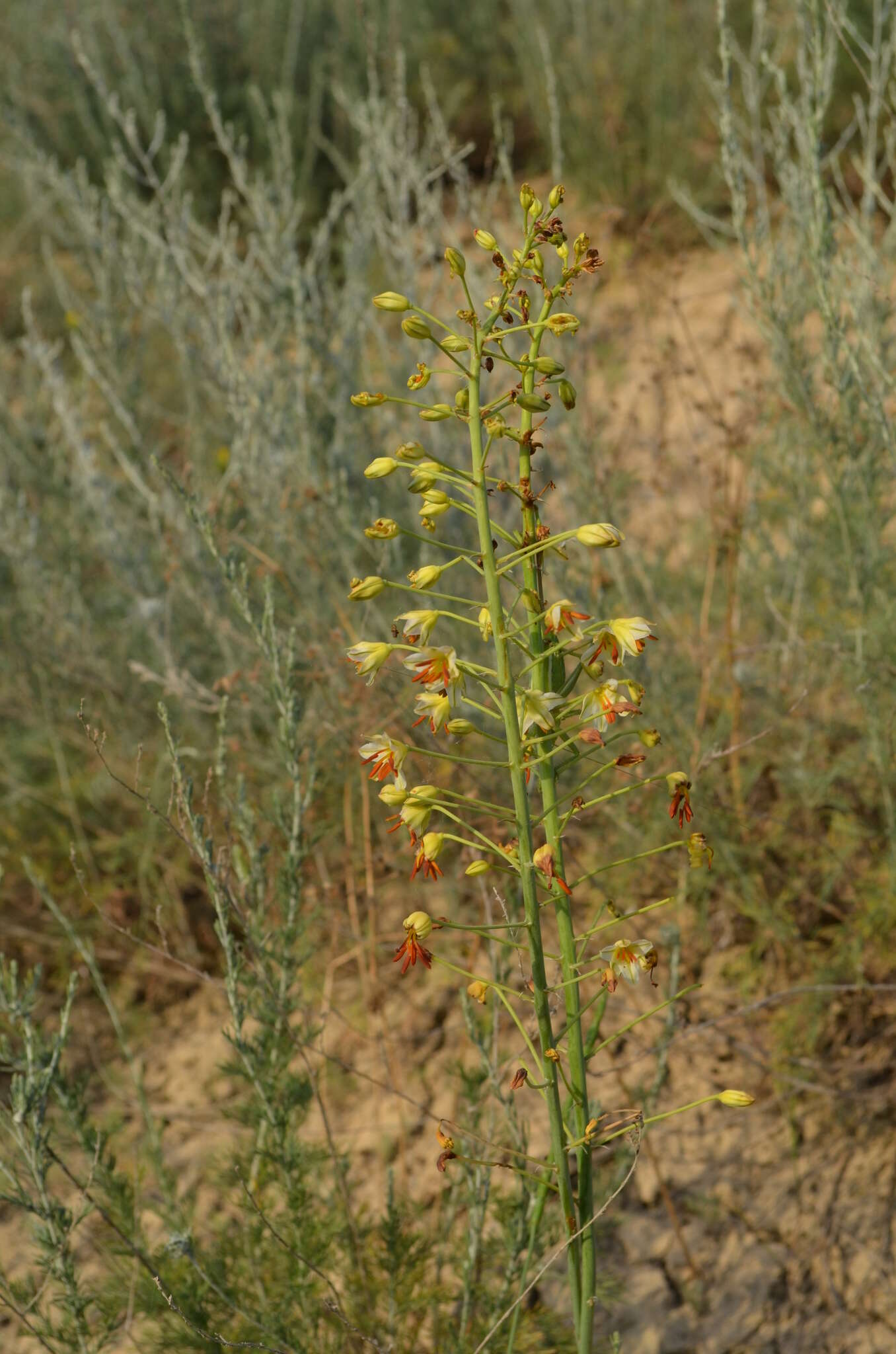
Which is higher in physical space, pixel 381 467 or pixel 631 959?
pixel 381 467

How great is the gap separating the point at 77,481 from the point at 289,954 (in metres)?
2.06

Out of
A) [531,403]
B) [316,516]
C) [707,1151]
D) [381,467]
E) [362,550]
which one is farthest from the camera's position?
[362,550]

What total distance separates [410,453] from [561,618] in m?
0.26

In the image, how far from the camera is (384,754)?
4.22 feet

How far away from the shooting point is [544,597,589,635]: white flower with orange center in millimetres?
1184

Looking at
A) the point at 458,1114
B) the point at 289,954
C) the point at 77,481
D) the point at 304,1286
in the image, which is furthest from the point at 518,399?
the point at 77,481

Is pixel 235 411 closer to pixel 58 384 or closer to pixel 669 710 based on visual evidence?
pixel 58 384

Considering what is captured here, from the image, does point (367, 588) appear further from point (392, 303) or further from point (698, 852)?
point (698, 852)

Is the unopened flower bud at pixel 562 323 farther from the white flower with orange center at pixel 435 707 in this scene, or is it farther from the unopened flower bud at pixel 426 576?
the white flower with orange center at pixel 435 707

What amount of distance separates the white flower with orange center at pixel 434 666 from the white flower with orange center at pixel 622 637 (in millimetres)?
156

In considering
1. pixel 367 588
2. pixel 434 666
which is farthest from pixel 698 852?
pixel 367 588

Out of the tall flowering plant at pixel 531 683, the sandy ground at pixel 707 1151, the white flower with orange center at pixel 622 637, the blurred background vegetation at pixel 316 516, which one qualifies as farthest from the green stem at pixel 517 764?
the blurred background vegetation at pixel 316 516

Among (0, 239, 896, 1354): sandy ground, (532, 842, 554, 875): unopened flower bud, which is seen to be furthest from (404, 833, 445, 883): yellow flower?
(0, 239, 896, 1354): sandy ground

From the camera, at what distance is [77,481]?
3.44m
